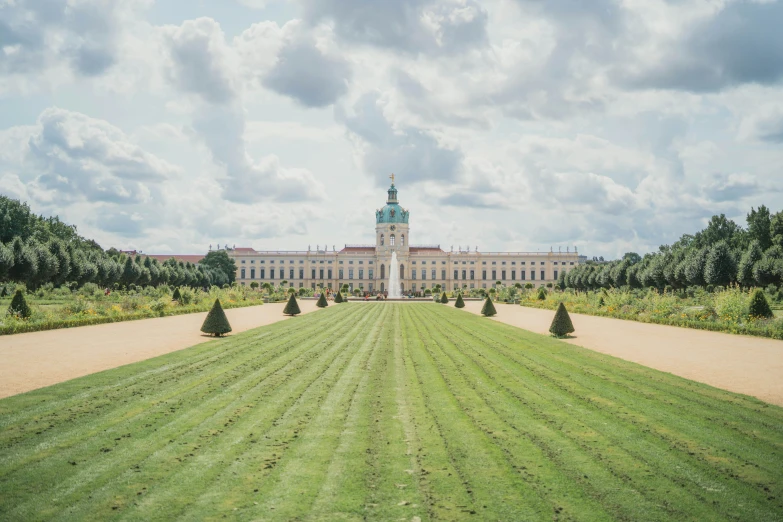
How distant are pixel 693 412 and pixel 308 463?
17.4 feet

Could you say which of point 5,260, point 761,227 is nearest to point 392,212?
point 761,227

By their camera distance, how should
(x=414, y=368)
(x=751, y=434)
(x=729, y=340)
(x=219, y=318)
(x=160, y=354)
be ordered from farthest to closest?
(x=219, y=318), (x=729, y=340), (x=160, y=354), (x=414, y=368), (x=751, y=434)

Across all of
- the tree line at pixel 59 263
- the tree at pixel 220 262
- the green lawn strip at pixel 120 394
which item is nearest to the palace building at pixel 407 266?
the tree at pixel 220 262

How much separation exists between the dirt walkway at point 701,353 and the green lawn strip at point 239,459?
6914mm

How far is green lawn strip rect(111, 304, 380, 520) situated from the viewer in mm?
4562

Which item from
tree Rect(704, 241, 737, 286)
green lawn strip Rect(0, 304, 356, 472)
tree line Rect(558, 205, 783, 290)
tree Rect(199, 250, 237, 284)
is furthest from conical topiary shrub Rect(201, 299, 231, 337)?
tree Rect(199, 250, 237, 284)

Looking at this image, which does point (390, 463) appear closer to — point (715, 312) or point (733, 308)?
point (733, 308)

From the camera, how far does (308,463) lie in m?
5.44

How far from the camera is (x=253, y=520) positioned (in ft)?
14.2

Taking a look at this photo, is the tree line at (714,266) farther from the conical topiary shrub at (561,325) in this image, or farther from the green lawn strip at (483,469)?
the green lawn strip at (483,469)

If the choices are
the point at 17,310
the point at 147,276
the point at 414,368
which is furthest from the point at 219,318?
the point at 147,276

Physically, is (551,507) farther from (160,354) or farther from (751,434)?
(160,354)

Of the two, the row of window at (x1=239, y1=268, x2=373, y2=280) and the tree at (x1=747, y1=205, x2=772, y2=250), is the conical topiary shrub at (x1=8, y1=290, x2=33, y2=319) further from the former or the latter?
the row of window at (x1=239, y1=268, x2=373, y2=280)

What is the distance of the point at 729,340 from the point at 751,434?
10.9 metres
